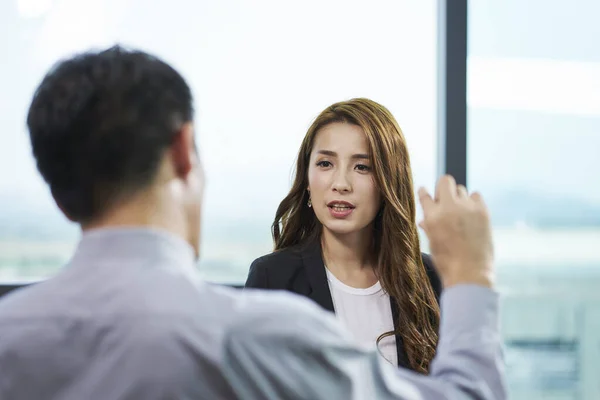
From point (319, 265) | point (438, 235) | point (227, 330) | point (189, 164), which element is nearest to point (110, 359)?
point (227, 330)

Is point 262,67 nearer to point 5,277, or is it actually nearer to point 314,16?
point 314,16

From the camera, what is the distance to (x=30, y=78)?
2438 mm

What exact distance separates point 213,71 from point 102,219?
1.86 meters

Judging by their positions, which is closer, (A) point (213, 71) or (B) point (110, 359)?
(B) point (110, 359)

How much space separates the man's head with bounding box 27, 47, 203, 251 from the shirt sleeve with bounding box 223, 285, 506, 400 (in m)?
0.15

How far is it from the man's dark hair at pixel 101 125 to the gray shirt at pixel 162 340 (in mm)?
54

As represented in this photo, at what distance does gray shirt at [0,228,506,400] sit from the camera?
60cm

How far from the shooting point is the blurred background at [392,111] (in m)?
2.46

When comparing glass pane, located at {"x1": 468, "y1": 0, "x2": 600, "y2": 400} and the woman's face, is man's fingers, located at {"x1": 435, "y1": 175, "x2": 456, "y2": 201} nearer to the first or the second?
the woman's face

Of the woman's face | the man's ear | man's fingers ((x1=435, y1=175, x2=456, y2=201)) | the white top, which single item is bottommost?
the white top

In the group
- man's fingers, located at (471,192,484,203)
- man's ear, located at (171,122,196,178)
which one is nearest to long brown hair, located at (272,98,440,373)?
man's fingers, located at (471,192,484,203)

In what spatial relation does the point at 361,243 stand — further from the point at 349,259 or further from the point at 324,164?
the point at 324,164

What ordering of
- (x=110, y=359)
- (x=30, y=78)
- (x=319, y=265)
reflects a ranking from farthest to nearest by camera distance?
(x=30, y=78), (x=319, y=265), (x=110, y=359)

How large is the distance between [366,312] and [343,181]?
38 centimetres
